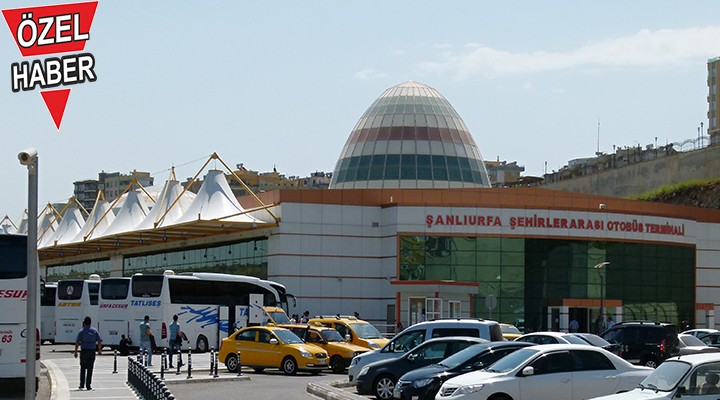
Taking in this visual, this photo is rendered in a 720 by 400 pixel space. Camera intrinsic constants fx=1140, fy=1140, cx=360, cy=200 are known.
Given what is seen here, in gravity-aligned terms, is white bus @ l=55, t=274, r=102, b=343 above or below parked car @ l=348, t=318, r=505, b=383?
below

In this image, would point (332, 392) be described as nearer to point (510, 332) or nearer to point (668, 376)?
point (668, 376)

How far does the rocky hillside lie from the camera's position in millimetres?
86750

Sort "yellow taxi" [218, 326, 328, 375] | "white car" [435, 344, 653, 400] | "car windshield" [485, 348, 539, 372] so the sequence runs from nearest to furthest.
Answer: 1. "white car" [435, 344, 653, 400]
2. "car windshield" [485, 348, 539, 372]
3. "yellow taxi" [218, 326, 328, 375]

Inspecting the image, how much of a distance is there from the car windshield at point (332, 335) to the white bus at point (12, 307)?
14.9m

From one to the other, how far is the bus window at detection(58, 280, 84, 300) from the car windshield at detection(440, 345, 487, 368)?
35.0 meters

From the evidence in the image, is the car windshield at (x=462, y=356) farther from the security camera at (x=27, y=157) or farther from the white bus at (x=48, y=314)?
the white bus at (x=48, y=314)

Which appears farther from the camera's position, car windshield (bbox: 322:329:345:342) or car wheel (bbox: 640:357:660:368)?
car windshield (bbox: 322:329:345:342)

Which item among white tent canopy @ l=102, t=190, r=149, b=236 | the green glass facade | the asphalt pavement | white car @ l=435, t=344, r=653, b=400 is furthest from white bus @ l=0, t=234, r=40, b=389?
white tent canopy @ l=102, t=190, r=149, b=236

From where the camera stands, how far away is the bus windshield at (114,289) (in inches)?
1982

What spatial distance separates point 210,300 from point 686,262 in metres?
32.6

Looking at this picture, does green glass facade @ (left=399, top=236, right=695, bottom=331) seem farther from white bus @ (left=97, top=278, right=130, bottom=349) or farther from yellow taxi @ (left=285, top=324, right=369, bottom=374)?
yellow taxi @ (left=285, top=324, right=369, bottom=374)

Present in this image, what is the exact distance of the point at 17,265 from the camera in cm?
2327

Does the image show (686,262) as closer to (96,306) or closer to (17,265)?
(96,306)

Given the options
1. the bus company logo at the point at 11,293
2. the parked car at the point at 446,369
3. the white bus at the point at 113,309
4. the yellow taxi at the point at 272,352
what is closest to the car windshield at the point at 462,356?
the parked car at the point at 446,369
